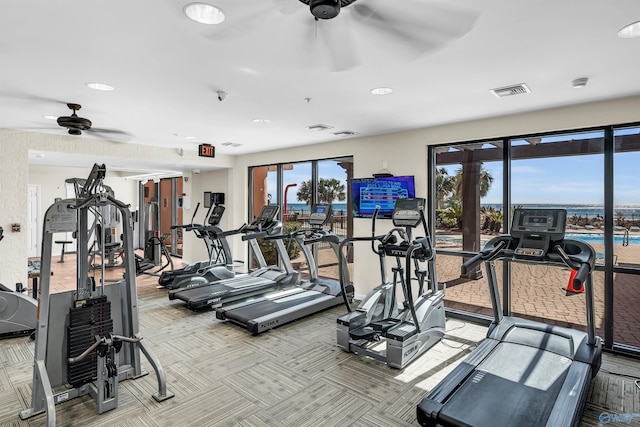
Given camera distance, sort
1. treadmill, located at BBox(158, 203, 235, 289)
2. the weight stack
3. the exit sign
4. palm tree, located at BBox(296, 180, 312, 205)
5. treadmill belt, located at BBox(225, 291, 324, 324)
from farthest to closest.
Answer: palm tree, located at BBox(296, 180, 312, 205) → treadmill, located at BBox(158, 203, 235, 289) → the exit sign → treadmill belt, located at BBox(225, 291, 324, 324) → the weight stack

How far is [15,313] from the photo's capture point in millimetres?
4055

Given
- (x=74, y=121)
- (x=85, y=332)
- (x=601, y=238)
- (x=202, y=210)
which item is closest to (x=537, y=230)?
(x=601, y=238)

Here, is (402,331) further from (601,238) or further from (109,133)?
(109,133)

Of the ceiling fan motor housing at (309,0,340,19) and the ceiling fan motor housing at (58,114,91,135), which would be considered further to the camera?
the ceiling fan motor housing at (58,114,91,135)

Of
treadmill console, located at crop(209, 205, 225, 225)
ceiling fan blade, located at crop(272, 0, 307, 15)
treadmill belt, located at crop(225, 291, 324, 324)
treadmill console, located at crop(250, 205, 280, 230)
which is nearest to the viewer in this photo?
ceiling fan blade, located at crop(272, 0, 307, 15)

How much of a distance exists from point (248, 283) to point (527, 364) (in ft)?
13.5

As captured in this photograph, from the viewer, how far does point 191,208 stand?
8.84m

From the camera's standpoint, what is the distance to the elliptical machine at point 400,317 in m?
3.49

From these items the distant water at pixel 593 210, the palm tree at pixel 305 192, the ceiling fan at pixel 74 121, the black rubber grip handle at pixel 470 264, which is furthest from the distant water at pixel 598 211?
the ceiling fan at pixel 74 121

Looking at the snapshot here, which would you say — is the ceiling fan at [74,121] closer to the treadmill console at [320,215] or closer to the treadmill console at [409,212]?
the treadmill console at [320,215]

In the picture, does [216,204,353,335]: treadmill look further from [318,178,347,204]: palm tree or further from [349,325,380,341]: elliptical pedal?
[318,178,347,204]: palm tree

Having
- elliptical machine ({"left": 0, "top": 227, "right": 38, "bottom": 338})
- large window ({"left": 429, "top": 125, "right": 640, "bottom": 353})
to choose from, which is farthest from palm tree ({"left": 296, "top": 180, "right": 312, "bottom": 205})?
elliptical machine ({"left": 0, "top": 227, "right": 38, "bottom": 338})

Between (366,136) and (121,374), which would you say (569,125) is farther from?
(121,374)

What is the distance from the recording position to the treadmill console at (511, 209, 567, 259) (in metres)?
2.97
